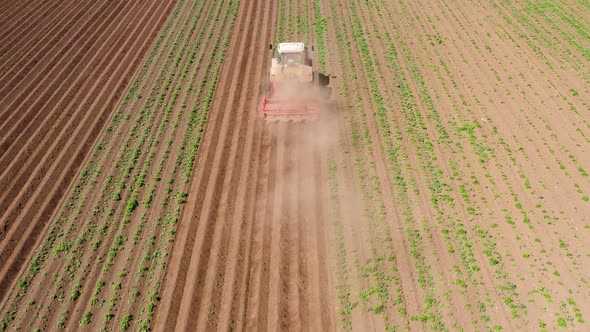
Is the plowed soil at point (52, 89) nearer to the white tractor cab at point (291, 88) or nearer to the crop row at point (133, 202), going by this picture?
the crop row at point (133, 202)

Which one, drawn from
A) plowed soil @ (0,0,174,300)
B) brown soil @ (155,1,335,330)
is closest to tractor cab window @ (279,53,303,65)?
brown soil @ (155,1,335,330)

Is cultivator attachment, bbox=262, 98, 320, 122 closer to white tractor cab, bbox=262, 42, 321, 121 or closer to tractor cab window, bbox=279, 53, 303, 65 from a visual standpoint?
white tractor cab, bbox=262, 42, 321, 121

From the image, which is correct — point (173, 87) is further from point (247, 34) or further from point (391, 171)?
point (391, 171)

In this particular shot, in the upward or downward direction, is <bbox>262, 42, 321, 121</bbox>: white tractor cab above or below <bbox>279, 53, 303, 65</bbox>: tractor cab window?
below

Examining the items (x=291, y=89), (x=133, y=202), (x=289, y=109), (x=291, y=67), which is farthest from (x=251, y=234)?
(x=291, y=67)

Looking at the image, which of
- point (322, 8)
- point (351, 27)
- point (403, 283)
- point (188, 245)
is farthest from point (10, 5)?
point (403, 283)

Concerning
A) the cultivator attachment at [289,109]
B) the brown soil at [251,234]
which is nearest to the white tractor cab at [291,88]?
the cultivator attachment at [289,109]
